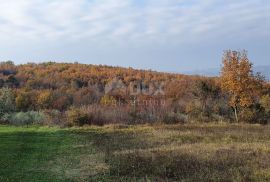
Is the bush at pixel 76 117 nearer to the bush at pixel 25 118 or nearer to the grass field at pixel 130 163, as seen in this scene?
the bush at pixel 25 118

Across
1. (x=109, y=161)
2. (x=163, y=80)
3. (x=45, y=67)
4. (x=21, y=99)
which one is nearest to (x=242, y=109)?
(x=21, y=99)

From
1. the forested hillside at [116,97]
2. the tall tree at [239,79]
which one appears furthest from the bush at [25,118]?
the tall tree at [239,79]

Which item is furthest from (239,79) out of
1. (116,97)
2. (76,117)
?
(116,97)

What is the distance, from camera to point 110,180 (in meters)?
13.8

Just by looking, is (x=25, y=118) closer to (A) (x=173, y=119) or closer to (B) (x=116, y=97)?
(A) (x=173, y=119)

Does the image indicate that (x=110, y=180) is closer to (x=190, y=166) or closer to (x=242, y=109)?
(x=190, y=166)

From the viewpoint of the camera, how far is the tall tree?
49.2m

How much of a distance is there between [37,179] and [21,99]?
169ft

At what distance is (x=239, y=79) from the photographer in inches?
1940

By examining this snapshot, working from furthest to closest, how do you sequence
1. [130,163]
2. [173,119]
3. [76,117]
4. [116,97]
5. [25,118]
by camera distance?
[116,97] → [25,118] → [173,119] → [76,117] → [130,163]

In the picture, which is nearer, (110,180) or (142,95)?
(110,180)

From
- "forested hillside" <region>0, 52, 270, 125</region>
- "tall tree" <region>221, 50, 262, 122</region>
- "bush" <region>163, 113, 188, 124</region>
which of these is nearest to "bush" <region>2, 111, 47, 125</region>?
"forested hillside" <region>0, 52, 270, 125</region>

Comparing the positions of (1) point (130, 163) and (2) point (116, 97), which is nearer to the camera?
(1) point (130, 163)

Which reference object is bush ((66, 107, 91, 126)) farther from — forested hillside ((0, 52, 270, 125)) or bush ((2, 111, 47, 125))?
bush ((2, 111, 47, 125))
